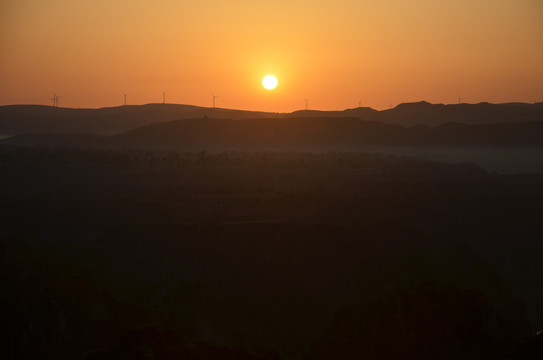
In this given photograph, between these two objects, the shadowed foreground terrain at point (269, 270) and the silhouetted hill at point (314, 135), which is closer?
the shadowed foreground terrain at point (269, 270)

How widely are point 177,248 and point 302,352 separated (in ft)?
30.2

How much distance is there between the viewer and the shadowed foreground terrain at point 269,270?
25.2m

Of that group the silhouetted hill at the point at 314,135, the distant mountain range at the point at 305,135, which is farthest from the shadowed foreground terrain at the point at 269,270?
the silhouetted hill at the point at 314,135

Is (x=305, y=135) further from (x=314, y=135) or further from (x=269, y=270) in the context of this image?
(x=269, y=270)

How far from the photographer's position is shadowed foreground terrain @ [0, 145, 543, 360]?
25250 millimetres

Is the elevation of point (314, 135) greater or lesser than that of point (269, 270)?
greater

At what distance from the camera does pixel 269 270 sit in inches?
1332

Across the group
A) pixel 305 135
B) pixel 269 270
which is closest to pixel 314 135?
pixel 305 135

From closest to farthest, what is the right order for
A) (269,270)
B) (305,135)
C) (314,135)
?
(269,270) < (305,135) < (314,135)

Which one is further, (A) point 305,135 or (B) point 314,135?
(B) point 314,135

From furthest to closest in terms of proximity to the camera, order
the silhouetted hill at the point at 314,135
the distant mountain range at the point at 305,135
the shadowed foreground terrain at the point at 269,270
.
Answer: the silhouetted hill at the point at 314,135 < the distant mountain range at the point at 305,135 < the shadowed foreground terrain at the point at 269,270

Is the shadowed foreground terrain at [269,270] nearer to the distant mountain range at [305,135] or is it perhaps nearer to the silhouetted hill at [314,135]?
the distant mountain range at [305,135]

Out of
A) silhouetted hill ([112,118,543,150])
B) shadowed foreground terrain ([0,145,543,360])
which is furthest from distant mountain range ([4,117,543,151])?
shadowed foreground terrain ([0,145,543,360])

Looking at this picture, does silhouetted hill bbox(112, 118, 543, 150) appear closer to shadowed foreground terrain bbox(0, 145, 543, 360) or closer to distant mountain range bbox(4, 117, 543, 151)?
distant mountain range bbox(4, 117, 543, 151)
